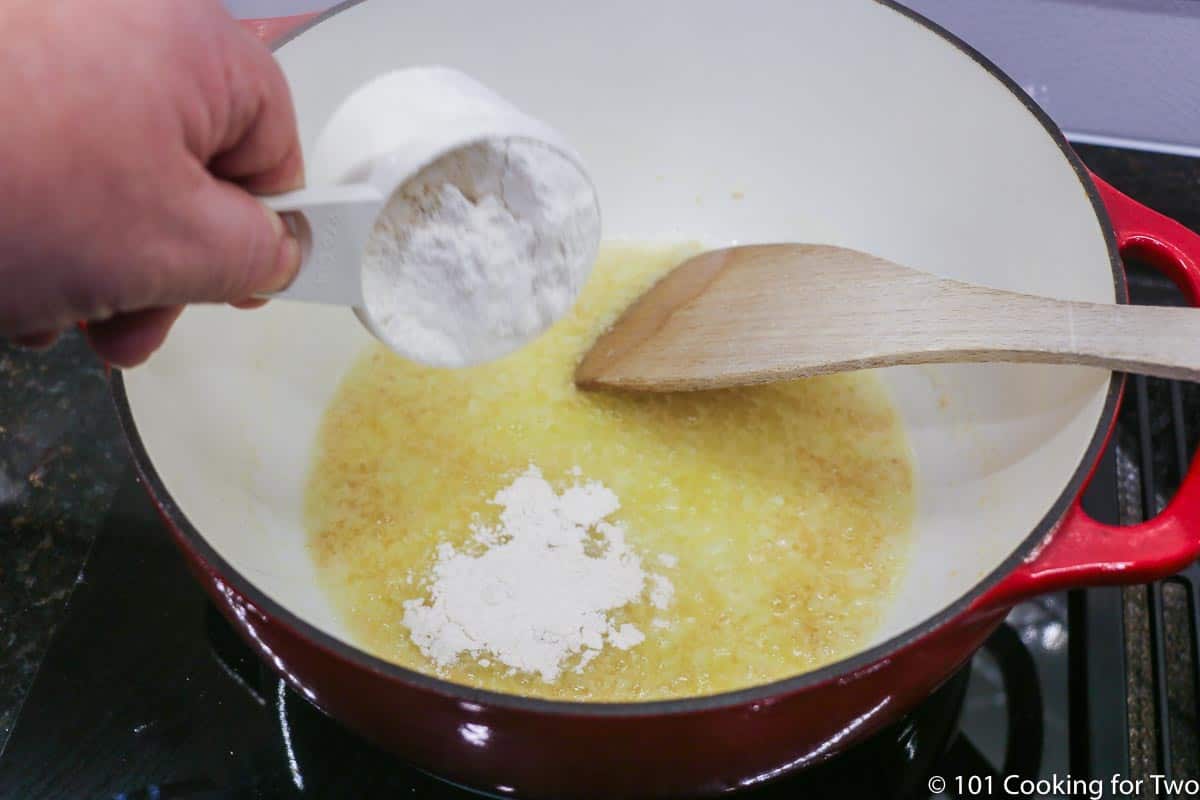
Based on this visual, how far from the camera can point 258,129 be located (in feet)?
1.98

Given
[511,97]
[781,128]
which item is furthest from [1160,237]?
[511,97]

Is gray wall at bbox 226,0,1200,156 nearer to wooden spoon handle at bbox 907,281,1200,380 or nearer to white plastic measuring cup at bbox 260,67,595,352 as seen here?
wooden spoon handle at bbox 907,281,1200,380

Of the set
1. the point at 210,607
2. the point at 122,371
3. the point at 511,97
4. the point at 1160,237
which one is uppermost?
the point at 1160,237

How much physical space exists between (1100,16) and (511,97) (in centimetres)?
84

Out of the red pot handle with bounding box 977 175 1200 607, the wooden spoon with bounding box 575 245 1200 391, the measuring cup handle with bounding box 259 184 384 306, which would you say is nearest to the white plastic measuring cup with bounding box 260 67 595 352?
the measuring cup handle with bounding box 259 184 384 306

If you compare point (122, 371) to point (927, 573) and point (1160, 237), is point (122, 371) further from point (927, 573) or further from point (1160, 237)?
point (1160, 237)

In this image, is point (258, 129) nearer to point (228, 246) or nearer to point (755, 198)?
point (228, 246)

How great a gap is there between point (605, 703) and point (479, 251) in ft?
1.18

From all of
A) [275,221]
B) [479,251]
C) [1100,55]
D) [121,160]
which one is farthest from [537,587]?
[1100,55]

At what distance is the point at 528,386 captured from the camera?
→ 112cm

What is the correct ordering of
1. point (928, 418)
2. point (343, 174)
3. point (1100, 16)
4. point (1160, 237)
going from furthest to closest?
point (1100, 16) < point (928, 418) < point (1160, 237) < point (343, 174)

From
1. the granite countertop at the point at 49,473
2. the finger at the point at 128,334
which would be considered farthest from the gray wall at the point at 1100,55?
the finger at the point at 128,334

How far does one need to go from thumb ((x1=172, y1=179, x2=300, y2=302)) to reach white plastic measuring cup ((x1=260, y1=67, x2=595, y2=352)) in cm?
4

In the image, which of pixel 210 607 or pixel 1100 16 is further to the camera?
pixel 1100 16
